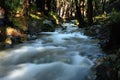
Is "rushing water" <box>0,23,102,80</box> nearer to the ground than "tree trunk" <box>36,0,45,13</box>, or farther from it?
nearer to the ground

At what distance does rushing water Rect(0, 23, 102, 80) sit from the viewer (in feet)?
27.3

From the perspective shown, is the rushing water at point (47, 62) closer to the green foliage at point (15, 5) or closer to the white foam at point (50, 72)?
the white foam at point (50, 72)

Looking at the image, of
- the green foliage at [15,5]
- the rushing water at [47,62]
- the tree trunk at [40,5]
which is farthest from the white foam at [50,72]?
the tree trunk at [40,5]

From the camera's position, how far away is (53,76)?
27.1 feet

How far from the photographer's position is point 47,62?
9539mm

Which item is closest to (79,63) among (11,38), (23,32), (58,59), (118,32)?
(58,59)

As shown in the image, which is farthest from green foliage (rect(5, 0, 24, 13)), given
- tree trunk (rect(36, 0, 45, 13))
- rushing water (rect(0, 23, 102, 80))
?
tree trunk (rect(36, 0, 45, 13))

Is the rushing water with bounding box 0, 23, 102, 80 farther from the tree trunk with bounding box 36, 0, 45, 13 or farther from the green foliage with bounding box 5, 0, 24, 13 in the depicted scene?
the tree trunk with bounding box 36, 0, 45, 13

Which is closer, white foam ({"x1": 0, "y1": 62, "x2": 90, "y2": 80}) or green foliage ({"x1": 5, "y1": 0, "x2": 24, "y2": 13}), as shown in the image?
white foam ({"x1": 0, "y1": 62, "x2": 90, "y2": 80})

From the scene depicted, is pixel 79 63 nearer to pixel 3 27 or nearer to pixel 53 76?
pixel 53 76

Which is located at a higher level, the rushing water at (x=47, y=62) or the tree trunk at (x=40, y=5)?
the tree trunk at (x=40, y=5)

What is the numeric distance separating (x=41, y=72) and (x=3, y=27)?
→ 5.42m

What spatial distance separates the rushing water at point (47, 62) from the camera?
328 inches

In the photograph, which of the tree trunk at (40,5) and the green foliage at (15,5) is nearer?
the green foliage at (15,5)
